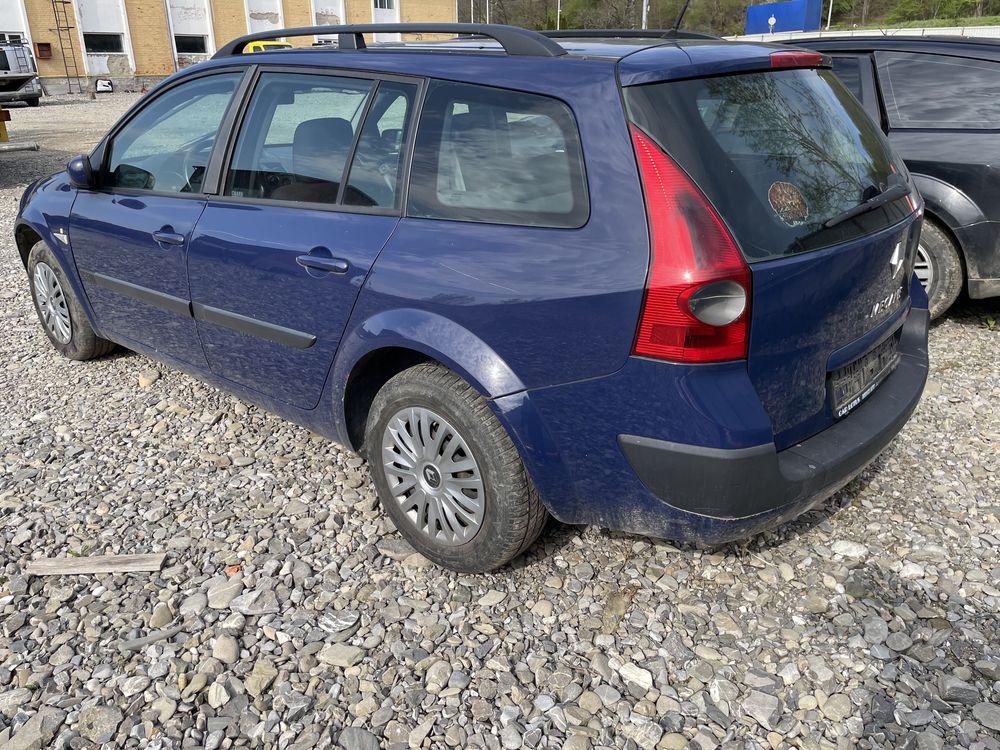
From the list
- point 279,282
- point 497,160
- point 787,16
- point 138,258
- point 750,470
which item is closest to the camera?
point 750,470

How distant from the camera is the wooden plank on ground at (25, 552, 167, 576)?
306cm

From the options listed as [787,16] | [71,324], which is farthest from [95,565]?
[787,16]

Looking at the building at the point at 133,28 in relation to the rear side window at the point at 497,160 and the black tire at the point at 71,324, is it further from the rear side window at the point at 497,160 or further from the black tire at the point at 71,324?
the rear side window at the point at 497,160

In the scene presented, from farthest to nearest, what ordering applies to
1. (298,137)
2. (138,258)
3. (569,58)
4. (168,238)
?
(138,258), (168,238), (298,137), (569,58)

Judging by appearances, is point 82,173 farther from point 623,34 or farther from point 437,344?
point 623,34

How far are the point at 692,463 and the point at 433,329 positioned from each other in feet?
3.08

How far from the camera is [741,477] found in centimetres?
233

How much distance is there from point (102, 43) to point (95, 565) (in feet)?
170

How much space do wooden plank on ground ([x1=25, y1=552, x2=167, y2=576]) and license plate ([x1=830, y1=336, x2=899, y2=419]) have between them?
2.53m

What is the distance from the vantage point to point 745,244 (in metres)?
2.30

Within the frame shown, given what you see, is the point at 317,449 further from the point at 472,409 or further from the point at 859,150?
the point at 859,150

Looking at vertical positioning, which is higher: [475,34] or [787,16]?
[475,34]

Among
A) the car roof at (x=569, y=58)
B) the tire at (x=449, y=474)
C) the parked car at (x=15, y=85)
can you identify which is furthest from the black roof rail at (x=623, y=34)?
the parked car at (x=15, y=85)

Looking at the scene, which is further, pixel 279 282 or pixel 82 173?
pixel 82 173
